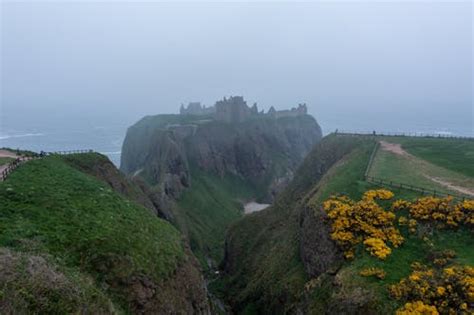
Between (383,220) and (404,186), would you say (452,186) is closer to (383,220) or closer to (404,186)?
(404,186)

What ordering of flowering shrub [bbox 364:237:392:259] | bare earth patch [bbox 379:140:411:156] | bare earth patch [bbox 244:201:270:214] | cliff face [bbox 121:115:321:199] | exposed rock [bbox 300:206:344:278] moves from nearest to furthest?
flowering shrub [bbox 364:237:392:259] < exposed rock [bbox 300:206:344:278] < bare earth patch [bbox 379:140:411:156] < cliff face [bbox 121:115:321:199] < bare earth patch [bbox 244:201:270:214]

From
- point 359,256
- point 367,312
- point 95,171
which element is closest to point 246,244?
point 95,171

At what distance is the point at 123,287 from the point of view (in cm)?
2800

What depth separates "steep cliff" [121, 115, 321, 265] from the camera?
10044 centimetres

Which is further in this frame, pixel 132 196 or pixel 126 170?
pixel 126 170

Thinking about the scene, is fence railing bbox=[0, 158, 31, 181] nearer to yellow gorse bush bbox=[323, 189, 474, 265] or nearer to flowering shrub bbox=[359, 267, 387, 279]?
yellow gorse bush bbox=[323, 189, 474, 265]

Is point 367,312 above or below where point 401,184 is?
below

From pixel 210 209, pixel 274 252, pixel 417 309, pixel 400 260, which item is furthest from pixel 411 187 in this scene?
pixel 210 209

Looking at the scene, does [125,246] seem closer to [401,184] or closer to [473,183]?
[401,184]

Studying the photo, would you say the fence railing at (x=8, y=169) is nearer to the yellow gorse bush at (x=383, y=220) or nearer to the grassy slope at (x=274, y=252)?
the grassy slope at (x=274, y=252)

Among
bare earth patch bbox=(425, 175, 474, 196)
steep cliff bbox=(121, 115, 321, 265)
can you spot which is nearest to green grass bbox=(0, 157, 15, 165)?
steep cliff bbox=(121, 115, 321, 265)

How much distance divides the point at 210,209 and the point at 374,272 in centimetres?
8225

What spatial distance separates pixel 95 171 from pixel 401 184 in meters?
38.5

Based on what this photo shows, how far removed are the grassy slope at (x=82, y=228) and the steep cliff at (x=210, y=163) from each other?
130 ft
